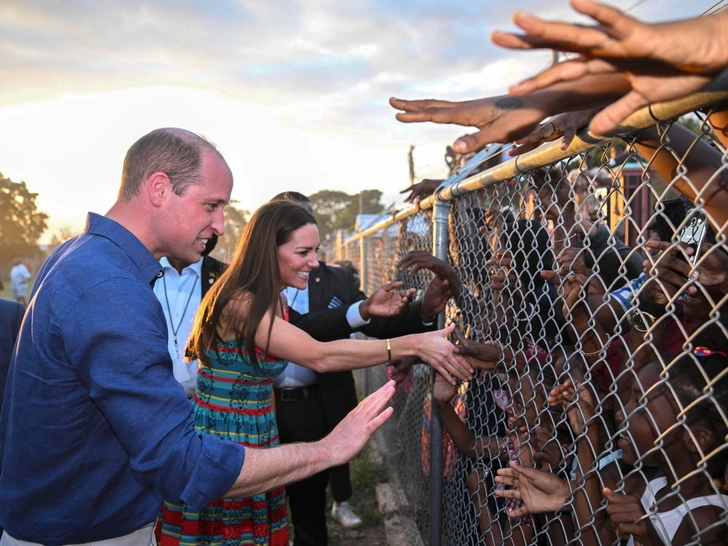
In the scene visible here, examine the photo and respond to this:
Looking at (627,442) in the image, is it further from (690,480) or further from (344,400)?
(344,400)

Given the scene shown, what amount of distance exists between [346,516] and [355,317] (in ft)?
7.51

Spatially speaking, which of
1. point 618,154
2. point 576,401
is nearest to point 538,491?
point 576,401

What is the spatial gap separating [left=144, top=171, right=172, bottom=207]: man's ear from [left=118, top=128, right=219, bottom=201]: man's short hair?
1cm

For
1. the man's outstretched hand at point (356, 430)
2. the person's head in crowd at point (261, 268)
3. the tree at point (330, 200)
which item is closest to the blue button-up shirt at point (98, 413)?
the man's outstretched hand at point (356, 430)

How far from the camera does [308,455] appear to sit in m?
1.87

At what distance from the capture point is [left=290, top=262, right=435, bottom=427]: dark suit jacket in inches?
138

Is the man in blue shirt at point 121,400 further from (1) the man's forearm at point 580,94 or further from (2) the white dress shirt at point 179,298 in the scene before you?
(2) the white dress shirt at point 179,298

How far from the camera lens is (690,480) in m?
1.44

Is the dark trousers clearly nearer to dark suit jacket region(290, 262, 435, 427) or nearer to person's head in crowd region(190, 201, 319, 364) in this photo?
dark suit jacket region(290, 262, 435, 427)

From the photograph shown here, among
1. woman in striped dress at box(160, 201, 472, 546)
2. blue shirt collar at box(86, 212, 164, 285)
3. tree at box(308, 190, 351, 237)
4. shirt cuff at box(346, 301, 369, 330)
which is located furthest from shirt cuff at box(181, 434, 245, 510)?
tree at box(308, 190, 351, 237)

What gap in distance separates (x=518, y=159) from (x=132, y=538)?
190 centimetres

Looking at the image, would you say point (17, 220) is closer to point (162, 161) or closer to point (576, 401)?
point (162, 161)

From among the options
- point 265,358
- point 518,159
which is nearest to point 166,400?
point 265,358

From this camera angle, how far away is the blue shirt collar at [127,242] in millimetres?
1912
